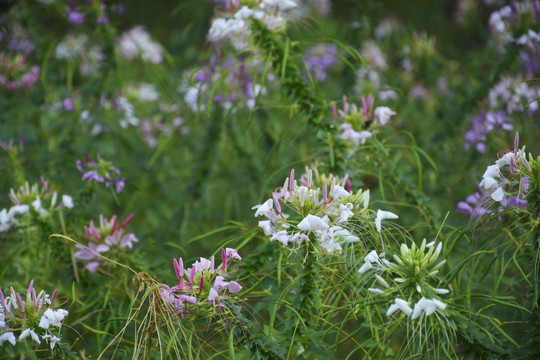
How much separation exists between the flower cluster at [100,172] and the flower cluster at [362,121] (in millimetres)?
694

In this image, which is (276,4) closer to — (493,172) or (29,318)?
(493,172)

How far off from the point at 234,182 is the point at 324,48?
46.6 inches

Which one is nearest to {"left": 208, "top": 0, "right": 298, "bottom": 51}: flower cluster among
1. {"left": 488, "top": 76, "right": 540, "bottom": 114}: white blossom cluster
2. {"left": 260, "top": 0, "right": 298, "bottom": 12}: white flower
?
{"left": 260, "top": 0, "right": 298, "bottom": 12}: white flower

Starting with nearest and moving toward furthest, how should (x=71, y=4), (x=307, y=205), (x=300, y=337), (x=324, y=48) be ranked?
(x=307, y=205) → (x=300, y=337) → (x=71, y=4) → (x=324, y=48)

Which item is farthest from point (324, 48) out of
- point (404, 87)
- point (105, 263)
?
point (105, 263)

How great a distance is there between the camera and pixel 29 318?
0.86 meters

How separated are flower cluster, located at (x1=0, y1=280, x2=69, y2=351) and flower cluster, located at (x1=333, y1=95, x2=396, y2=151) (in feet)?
2.44

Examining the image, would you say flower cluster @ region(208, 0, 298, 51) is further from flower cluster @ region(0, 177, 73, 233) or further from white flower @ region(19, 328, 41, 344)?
white flower @ region(19, 328, 41, 344)

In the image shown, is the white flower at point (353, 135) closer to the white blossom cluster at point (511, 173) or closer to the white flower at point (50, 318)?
the white blossom cluster at point (511, 173)

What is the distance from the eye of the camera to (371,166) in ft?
3.99

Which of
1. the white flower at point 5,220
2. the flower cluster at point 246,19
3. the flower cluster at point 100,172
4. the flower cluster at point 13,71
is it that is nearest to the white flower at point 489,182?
the flower cluster at point 246,19

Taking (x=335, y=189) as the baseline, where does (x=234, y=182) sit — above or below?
below

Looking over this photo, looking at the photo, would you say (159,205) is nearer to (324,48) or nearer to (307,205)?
(307,205)

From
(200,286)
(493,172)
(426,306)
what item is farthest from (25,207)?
(493,172)
